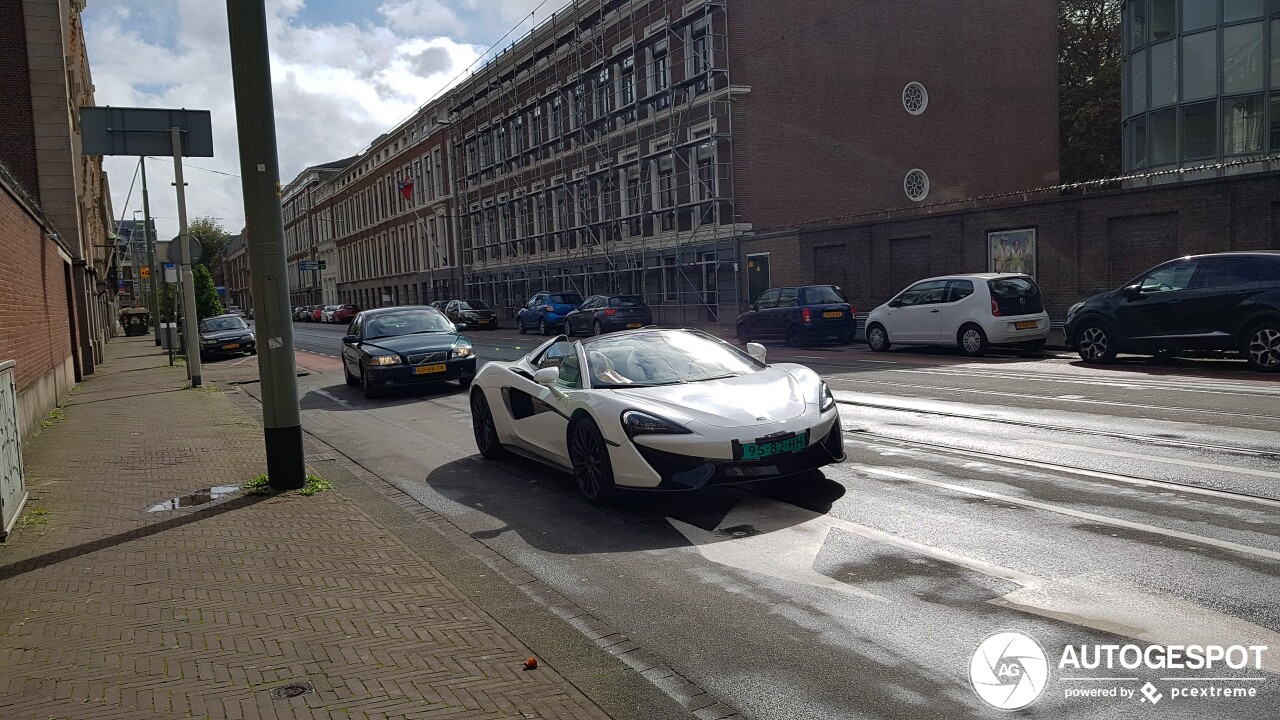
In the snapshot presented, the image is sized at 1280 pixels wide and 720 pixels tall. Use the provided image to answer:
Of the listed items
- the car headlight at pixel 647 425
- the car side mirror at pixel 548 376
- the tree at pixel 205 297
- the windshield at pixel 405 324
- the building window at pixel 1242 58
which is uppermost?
the building window at pixel 1242 58

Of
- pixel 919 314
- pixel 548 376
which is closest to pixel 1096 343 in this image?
pixel 919 314

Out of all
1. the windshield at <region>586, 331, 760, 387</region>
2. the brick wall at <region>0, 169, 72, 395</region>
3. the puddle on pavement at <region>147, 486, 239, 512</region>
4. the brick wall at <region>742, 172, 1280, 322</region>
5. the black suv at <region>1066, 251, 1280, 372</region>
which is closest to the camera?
the puddle on pavement at <region>147, 486, 239, 512</region>

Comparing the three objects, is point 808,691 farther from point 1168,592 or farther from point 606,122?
point 606,122

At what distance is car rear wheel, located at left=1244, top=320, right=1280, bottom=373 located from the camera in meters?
13.8

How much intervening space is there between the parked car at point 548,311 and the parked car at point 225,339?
10.3 m

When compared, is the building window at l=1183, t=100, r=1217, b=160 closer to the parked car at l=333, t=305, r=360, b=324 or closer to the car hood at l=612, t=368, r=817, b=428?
the car hood at l=612, t=368, r=817, b=428

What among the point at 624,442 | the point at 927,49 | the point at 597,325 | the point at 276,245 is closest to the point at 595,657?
the point at 624,442

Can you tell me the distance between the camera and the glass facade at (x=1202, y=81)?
26.2m

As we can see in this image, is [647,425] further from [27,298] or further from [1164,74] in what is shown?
[1164,74]

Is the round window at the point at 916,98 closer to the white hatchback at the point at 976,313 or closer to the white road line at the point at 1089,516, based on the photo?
the white hatchback at the point at 976,313

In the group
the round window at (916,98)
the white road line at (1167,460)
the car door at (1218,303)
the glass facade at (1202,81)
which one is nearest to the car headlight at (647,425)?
the white road line at (1167,460)

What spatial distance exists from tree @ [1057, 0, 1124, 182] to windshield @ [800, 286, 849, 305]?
86.2 ft

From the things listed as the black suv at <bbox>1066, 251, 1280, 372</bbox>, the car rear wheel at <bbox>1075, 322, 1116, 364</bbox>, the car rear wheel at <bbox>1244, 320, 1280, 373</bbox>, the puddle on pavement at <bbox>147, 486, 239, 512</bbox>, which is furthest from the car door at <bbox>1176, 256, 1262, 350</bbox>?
the puddle on pavement at <bbox>147, 486, 239, 512</bbox>

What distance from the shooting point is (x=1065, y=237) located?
75.3 ft
